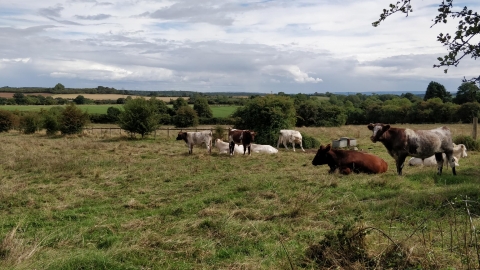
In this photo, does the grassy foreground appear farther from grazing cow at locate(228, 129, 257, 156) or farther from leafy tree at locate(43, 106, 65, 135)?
leafy tree at locate(43, 106, 65, 135)

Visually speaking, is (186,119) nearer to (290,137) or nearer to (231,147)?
(290,137)

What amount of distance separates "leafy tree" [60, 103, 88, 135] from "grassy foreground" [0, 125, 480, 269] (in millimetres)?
23151

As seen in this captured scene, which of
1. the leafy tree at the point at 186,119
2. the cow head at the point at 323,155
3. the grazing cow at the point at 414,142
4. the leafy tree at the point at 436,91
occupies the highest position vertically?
the leafy tree at the point at 436,91

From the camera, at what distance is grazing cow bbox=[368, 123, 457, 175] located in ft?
37.7

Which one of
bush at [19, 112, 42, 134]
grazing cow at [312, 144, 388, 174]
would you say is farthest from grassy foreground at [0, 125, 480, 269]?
bush at [19, 112, 42, 134]

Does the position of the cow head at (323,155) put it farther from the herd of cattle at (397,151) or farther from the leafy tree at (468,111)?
the leafy tree at (468,111)

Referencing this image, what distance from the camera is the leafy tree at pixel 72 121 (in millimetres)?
35219

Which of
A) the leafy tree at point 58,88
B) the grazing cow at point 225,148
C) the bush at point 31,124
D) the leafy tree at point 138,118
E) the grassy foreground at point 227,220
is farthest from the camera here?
the leafy tree at point 58,88

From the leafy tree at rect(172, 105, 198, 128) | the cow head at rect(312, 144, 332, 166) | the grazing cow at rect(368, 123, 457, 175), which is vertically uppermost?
the grazing cow at rect(368, 123, 457, 175)

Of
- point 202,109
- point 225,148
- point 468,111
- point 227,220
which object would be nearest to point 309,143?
point 225,148

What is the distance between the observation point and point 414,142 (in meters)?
11.5

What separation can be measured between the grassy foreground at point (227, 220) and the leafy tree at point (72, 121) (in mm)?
23151

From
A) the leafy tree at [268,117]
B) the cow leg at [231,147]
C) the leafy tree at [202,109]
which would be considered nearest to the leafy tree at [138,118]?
the leafy tree at [268,117]

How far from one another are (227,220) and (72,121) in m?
32.3
